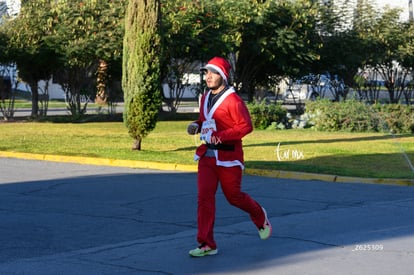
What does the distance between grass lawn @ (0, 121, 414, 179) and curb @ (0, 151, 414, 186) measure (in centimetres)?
23

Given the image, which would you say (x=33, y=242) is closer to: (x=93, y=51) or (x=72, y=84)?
(x=93, y=51)

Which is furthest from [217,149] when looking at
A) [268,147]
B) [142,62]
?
[268,147]

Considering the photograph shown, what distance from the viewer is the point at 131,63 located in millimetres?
19281

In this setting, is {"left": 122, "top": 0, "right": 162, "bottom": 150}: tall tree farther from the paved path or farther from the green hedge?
the green hedge

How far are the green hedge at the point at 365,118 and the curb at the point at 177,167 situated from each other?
11.2m

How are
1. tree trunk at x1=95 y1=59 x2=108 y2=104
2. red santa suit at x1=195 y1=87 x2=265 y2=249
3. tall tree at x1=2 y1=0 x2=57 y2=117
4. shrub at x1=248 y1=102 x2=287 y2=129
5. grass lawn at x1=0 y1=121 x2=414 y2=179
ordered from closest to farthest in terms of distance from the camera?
red santa suit at x1=195 y1=87 x2=265 y2=249, grass lawn at x1=0 y1=121 x2=414 y2=179, shrub at x1=248 y1=102 x2=287 y2=129, tall tree at x1=2 y1=0 x2=57 y2=117, tree trunk at x1=95 y1=59 x2=108 y2=104

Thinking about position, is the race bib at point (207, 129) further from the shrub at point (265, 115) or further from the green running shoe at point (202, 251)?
the shrub at point (265, 115)

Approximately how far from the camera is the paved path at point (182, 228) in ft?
26.2

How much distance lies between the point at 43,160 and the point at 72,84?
1454cm

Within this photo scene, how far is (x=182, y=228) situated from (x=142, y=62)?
9.56 meters

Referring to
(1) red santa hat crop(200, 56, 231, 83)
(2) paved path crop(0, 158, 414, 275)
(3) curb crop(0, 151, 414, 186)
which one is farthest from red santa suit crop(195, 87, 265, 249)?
(3) curb crop(0, 151, 414, 186)

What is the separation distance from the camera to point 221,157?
324 inches

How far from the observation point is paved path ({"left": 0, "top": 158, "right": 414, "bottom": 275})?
7984mm

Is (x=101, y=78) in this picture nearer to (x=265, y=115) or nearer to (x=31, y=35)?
(x=31, y=35)
